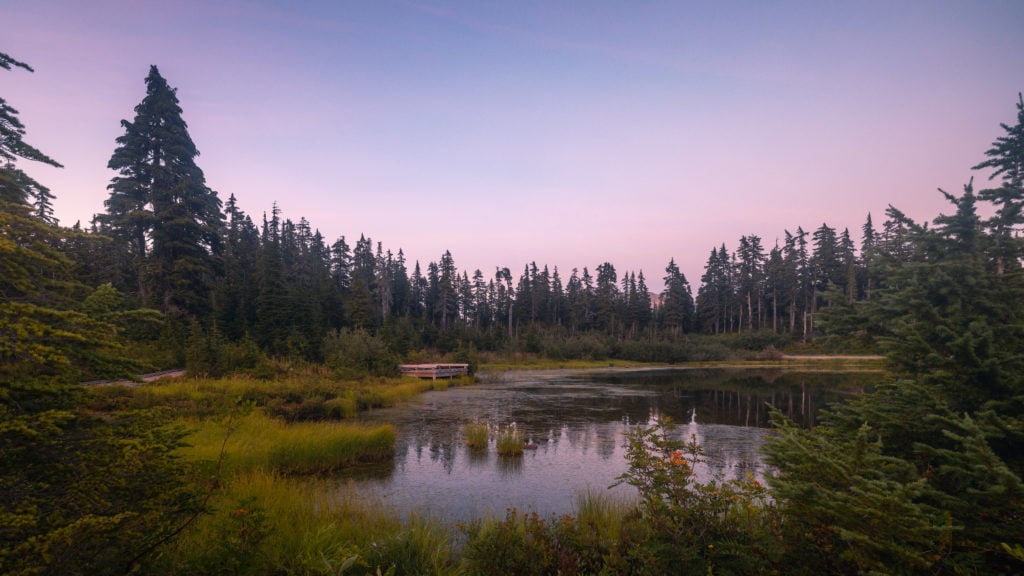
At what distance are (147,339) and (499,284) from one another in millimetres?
78693

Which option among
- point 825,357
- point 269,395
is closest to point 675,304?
point 825,357

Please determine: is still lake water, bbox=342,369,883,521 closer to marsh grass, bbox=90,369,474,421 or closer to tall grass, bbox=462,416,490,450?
tall grass, bbox=462,416,490,450

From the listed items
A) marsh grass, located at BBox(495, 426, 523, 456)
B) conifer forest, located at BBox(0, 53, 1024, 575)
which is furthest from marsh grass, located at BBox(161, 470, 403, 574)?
marsh grass, located at BBox(495, 426, 523, 456)

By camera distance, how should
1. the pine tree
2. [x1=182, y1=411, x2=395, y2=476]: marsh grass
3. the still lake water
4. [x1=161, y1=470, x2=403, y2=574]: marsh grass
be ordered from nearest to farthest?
[x1=161, y1=470, x2=403, y2=574]: marsh grass, [x1=182, y1=411, x2=395, y2=476]: marsh grass, the still lake water, the pine tree

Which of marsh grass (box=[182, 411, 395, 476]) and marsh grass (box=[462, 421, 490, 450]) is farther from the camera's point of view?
marsh grass (box=[462, 421, 490, 450])

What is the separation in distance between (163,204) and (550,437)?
32.8 m

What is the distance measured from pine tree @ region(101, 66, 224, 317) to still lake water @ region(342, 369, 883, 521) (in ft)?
65.2

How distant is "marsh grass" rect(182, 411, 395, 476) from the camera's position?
32.8ft

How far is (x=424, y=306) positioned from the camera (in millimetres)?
87562

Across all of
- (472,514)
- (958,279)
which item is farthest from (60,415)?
(958,279)

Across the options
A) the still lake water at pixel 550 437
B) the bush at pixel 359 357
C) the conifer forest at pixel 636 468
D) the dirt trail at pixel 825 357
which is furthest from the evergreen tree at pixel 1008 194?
the dirt trail at pixel 825 357

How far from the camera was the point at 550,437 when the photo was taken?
16375mm

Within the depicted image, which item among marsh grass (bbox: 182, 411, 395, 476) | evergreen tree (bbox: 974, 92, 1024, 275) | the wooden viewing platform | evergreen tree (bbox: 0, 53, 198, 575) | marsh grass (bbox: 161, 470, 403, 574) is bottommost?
the wooden viewing platform

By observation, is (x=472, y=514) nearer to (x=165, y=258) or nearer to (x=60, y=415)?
(x=60, y=415)
